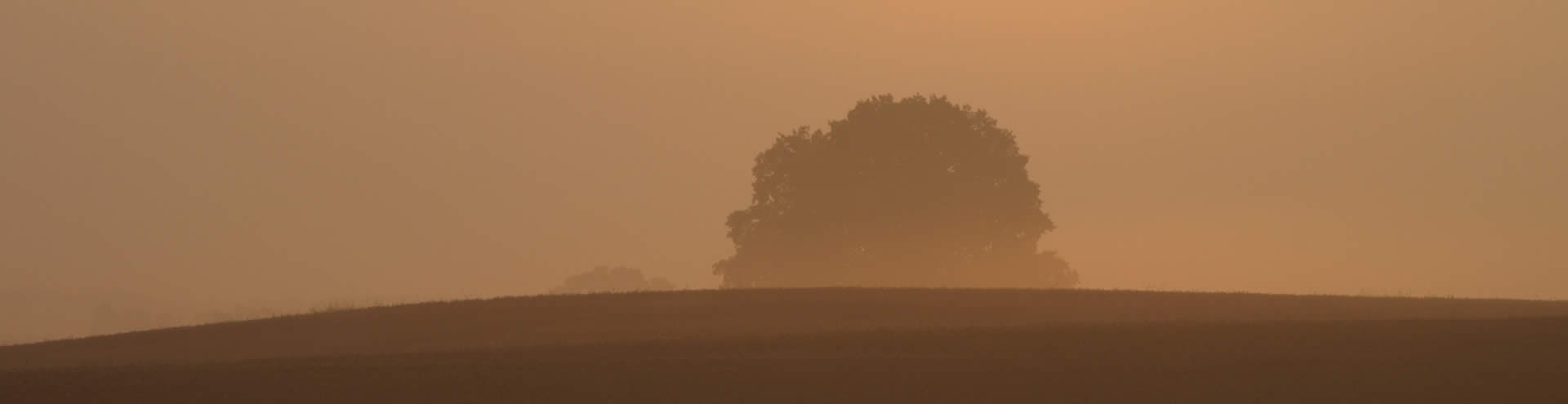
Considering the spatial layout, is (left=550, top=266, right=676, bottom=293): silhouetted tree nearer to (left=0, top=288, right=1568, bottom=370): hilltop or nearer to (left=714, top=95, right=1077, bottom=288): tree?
(left=714, top=95, right=1077, bottom=288): tree

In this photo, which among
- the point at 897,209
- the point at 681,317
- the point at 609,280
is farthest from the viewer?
the point at 609,280

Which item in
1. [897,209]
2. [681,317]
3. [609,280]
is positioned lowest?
[681,317]

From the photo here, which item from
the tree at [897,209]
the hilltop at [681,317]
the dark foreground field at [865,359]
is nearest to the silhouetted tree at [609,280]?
the tree at [897,209]

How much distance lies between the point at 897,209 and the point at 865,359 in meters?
34.9

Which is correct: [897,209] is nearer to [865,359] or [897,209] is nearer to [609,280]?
[865,359]

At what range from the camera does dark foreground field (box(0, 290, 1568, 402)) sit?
63.6 feet

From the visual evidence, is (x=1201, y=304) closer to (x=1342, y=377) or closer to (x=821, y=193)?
(x=1342, y=377)

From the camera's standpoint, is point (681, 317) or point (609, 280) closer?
point (681, 317)

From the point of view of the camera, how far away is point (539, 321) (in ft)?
97.6

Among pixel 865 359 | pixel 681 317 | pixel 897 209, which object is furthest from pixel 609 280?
pixel 865 359

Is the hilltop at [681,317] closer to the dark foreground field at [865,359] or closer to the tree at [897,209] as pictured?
the dark foreground field at [865,359]

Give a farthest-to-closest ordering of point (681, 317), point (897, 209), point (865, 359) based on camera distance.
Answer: point (897, 209) < point (681, 317) < point (865, 359)

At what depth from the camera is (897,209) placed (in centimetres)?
5659

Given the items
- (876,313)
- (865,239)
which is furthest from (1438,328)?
(865,239)
